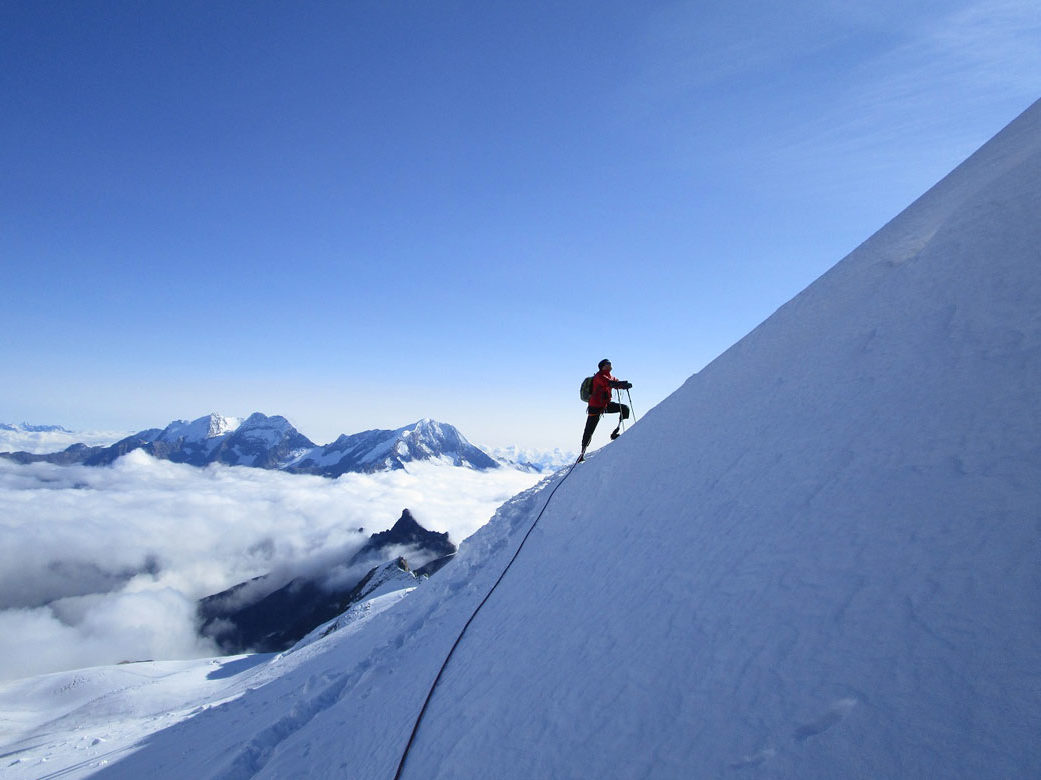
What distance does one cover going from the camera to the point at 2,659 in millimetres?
196375

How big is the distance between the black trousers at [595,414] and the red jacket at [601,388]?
0.19 meters

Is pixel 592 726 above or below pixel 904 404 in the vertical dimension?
below

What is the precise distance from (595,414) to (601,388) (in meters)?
0.82

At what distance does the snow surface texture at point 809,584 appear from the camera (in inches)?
112

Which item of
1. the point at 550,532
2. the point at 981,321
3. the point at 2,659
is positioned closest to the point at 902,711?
the point at 981,321

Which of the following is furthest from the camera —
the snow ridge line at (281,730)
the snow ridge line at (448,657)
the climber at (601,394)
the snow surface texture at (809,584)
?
the climber at (601,394)

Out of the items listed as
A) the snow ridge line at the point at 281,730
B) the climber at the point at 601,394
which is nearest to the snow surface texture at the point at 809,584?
the snow ridge line at the point at 281,730

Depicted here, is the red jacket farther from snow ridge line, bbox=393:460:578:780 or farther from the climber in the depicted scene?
snow ridge line, bbox=393:460:578:780

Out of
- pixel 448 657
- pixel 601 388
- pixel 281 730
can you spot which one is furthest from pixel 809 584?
pixel 601 388

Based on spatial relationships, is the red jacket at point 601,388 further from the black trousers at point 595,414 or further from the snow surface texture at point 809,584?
the snow surface texture at point 809,584

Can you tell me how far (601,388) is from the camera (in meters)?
13.9

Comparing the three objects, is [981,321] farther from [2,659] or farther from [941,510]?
[2,659]

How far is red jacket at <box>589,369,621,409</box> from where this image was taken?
13727 millimetres

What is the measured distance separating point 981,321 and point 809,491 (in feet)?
9.14
